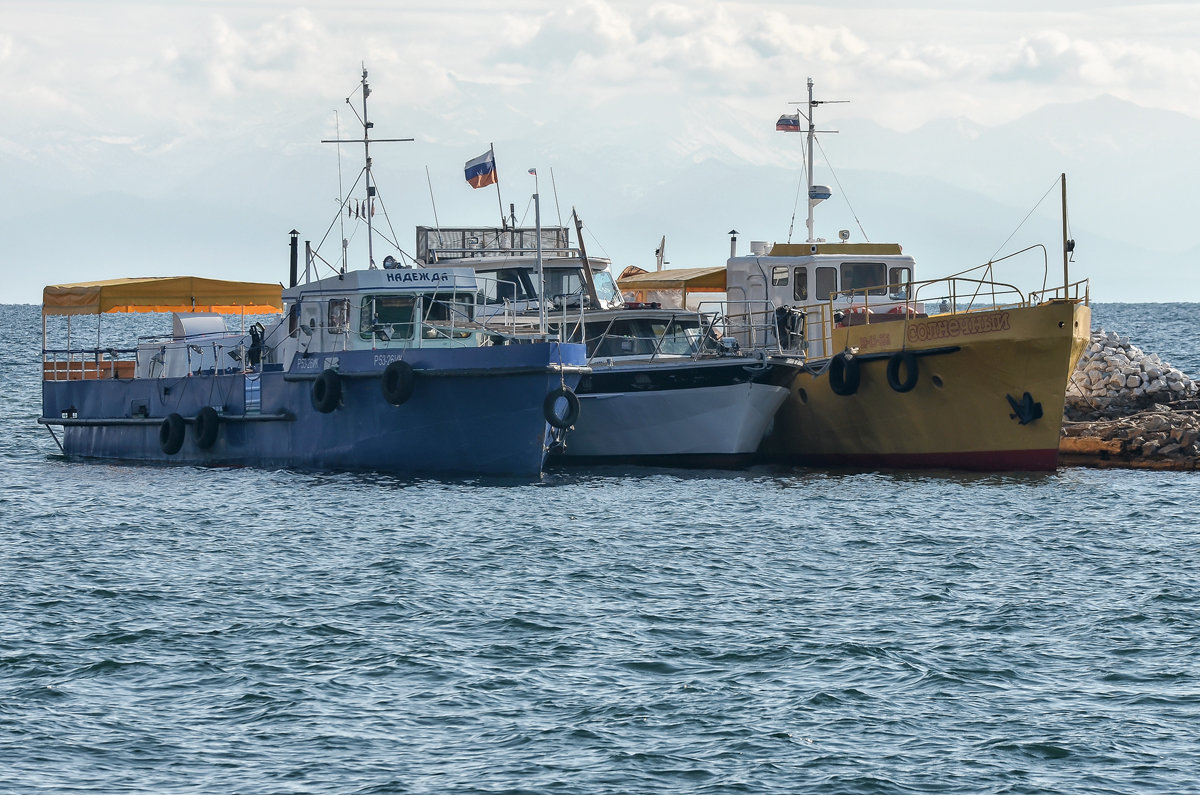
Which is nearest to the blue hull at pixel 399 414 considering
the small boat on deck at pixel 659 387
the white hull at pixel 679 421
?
the small boat on deck at pixel 659 387

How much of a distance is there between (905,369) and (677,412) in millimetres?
4444

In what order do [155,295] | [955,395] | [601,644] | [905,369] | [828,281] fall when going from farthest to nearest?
[155,295], [828,281], [905,369], [955,395], [601,644]

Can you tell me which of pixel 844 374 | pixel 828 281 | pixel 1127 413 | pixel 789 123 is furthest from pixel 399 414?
pixel 1127 413

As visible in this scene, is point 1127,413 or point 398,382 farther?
point 1127,413

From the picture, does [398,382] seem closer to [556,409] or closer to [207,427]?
[556,409]

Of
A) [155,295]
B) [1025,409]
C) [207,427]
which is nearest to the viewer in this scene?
[1025,409]

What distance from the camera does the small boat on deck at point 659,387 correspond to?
29.5m

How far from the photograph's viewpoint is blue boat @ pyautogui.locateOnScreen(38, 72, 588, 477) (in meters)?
26.9

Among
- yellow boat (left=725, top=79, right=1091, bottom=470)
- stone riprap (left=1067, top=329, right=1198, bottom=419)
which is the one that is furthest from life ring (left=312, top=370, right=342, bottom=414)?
stone riprap (left=1067, top=329, right=1198, bottom=419)

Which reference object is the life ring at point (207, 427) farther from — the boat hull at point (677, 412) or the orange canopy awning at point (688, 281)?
the orange canopy awning at point (688, 281)

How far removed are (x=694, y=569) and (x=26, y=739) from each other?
921cm

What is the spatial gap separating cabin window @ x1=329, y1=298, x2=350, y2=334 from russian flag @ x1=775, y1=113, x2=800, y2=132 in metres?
13.1

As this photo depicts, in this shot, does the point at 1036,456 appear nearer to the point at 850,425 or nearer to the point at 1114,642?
the point at 850,425

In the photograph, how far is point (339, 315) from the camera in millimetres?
29422
